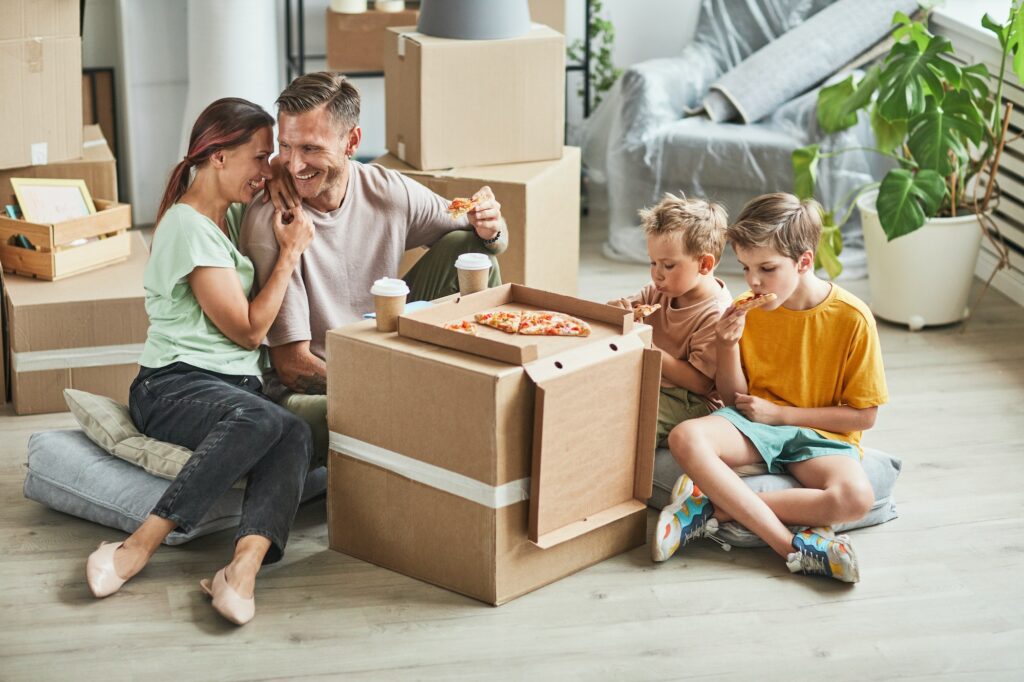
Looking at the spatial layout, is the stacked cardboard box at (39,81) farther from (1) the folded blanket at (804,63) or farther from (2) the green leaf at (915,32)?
(2) the green leaf at (915,32)

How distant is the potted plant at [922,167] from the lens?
3498 millimetres

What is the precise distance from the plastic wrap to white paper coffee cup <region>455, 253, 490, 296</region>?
1.86 m

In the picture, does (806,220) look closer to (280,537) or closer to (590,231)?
(280,537)

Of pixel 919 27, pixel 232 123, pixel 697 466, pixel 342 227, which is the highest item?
pixel 919 27

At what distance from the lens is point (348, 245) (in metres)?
2.75

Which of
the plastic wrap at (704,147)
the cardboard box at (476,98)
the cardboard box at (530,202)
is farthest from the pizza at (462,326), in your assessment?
the plastic wrap at (704,147)

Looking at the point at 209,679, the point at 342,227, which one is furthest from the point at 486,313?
the point at 209,679

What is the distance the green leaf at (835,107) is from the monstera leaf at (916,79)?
34 cm

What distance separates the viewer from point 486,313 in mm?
2438

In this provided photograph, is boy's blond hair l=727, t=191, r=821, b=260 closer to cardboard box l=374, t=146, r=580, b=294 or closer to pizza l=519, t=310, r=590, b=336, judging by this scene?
pizza l=519, t=310, r=590, b=336

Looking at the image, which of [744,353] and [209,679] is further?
[744,353]

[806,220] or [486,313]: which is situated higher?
[806,220]

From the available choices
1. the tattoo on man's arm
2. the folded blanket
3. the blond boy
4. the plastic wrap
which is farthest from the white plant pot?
the tattoo on man's arm

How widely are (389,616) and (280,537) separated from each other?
0.84 ft
